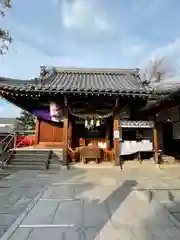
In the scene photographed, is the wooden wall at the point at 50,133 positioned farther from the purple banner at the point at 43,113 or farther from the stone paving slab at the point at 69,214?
the stone paving slab at the point at 69,214

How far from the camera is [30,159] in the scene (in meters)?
10.2

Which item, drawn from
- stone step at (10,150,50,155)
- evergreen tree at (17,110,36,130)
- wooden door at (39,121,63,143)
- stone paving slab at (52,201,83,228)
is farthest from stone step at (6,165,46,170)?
evergreen tree at (17,110,36,130)

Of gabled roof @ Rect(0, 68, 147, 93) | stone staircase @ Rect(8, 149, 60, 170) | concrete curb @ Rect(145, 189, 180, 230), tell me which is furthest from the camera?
gabled roof @ Rect(0, 68, 147, 93)

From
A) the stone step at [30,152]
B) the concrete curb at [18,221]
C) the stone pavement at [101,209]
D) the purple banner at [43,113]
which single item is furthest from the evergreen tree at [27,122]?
the concrete curb at [18,221]

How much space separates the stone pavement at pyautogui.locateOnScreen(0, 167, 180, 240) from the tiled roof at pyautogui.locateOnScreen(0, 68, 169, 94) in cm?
392

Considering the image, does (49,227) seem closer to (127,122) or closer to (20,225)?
(20,225)

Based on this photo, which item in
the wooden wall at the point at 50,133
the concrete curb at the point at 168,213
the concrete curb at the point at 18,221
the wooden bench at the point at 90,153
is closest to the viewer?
the concrete curb at the point at 18,221

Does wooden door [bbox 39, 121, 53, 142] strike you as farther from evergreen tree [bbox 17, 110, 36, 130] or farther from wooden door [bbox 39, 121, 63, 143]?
evergreen tree [bbox 17, 110, 36, 130]

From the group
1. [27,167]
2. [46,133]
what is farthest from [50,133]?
[27,167]

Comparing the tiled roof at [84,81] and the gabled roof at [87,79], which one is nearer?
the tiled roof at [84,81]

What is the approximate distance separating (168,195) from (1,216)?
4012mm

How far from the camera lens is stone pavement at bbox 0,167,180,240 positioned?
3.38m

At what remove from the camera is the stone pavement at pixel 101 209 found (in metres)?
3.38

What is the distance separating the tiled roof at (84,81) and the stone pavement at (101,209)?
392 centimetres
